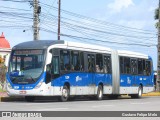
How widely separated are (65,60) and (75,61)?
1139 millimetres

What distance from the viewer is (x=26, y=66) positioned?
27.8 meters

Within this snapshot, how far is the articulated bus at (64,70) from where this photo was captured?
90.3ft

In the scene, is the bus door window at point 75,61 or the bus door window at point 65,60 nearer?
the bus door window at point 65,60

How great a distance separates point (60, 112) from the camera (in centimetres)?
1873

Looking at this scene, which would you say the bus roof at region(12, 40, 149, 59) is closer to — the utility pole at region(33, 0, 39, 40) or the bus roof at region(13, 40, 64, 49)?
the bus roof at region(13, 40, 64, 49)

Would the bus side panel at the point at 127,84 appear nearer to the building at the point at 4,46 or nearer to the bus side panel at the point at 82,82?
the bus side panel at the point at 82,82

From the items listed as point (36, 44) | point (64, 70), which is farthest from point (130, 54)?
point (36, 44)

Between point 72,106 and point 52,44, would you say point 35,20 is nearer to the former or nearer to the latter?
point 52,44

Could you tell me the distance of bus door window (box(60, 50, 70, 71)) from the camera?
2872 centimetres

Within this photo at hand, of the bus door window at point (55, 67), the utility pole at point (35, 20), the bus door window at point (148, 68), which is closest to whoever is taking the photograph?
the bus door window at point (55, 67)

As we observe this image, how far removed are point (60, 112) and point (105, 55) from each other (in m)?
15.5

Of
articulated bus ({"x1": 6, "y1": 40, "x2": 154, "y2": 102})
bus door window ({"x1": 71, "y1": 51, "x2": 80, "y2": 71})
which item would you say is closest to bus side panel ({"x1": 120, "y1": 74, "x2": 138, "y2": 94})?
articulated bus ({"x1": 6, "y1": 40, "x2": 154, "y2": 102})

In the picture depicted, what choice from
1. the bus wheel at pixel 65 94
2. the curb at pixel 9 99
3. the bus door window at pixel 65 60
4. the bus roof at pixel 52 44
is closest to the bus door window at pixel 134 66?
the bus roof at pixel 52 44

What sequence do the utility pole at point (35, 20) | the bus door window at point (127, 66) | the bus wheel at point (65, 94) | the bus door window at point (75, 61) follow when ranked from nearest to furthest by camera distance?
1. the bus wheel at point (65, 94)
2. the bus door window at point (75, 61)
3. the bus door window at point (127, 66)
4. the utility pole at point (35, 20)
